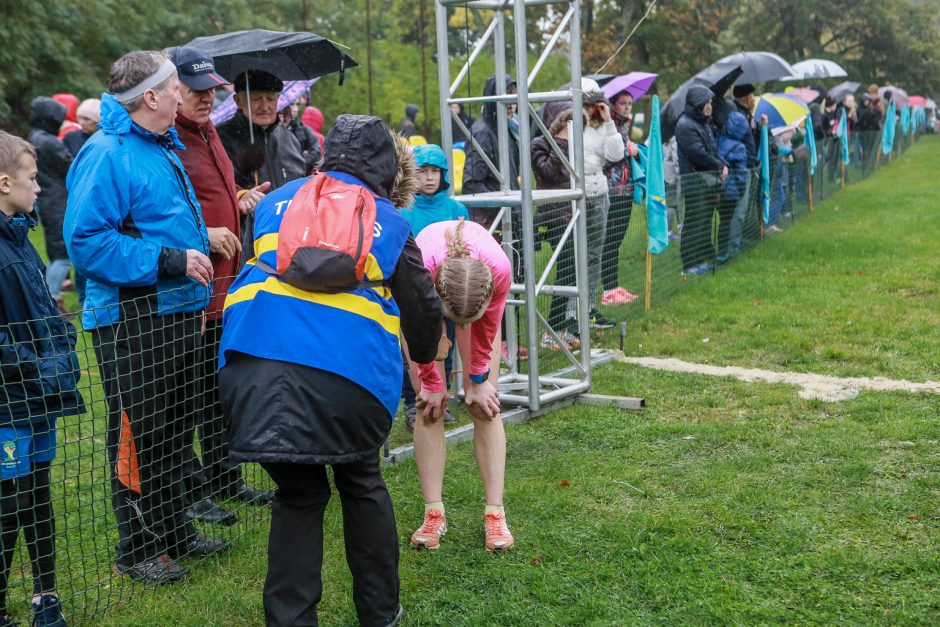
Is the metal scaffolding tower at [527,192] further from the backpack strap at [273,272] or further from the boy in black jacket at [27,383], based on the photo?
the boy in black jacket at [27,383]

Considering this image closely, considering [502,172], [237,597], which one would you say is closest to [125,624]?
[237,597]

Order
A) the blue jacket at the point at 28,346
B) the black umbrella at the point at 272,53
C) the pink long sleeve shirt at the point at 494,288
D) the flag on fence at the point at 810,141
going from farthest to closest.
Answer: the flag on fence at the point at 810,141 → the black umbrella at the point at 272,53 → the pink long sleeve shirt at the point at 494,288 → the blue jacket at the point at 28,346

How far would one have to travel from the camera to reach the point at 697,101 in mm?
10008

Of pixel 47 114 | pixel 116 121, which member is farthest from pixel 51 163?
pixel 116 121

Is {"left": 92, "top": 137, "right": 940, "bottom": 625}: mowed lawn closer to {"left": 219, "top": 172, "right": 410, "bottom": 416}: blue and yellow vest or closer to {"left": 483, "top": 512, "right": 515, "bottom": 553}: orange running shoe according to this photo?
{"left": 483, "top": 512, "right": 515, "bottom": 553}: orange running shoe

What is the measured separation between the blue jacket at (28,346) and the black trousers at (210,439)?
798 millimetres

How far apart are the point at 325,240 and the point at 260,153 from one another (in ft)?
7.20

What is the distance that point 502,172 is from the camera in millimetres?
6277

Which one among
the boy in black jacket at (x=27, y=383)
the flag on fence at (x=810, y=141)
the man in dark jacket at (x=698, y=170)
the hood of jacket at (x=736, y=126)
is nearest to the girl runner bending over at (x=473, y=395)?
the boy in black jacket at (x=27, y=383)

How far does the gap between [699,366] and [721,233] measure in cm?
447

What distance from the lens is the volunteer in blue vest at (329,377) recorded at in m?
2.96

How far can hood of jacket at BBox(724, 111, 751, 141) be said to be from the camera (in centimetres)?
1087

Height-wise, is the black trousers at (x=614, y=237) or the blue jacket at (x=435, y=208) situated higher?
the blue jacket at (x=435, y=208)

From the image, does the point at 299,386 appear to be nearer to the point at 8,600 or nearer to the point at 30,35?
the point at 8,600
